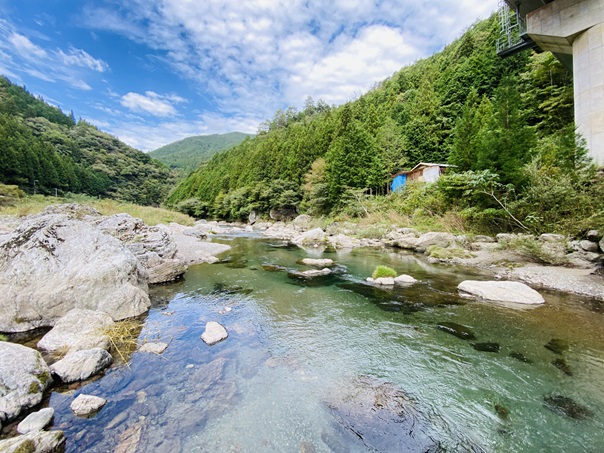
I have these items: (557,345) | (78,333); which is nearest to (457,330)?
(557,345)

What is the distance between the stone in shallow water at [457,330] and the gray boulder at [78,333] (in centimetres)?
689

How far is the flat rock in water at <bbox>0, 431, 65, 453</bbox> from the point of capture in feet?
8.57

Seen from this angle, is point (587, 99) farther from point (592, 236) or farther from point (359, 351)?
point (359, 351)

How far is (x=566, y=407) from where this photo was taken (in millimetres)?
3641

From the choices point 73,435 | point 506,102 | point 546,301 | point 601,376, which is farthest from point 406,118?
point 73,435

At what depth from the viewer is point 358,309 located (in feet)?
24.3

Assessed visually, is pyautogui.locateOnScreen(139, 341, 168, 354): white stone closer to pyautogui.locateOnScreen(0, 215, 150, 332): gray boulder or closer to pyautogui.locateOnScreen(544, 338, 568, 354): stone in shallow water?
pyautogui.locateOnScreen(0, 215, 150, 332): gray boulder

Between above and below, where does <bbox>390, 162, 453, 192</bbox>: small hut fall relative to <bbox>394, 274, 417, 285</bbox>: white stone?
above

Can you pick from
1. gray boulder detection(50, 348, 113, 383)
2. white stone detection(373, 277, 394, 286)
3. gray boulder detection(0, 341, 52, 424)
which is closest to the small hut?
white stone detection(373, 277, 394, 286)

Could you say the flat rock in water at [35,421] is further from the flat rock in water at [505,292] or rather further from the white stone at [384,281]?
the flat rock in water at [505,292]

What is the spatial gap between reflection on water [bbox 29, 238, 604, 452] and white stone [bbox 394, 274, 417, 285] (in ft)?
6.66

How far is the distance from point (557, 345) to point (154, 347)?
25.7ft

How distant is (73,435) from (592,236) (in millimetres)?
14242

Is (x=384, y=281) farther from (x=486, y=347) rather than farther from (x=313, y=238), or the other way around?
(x=313, y=238)
